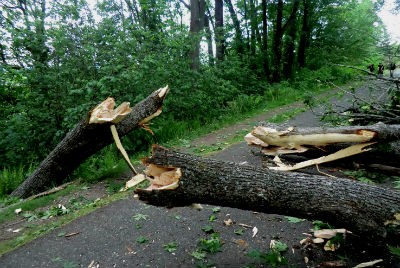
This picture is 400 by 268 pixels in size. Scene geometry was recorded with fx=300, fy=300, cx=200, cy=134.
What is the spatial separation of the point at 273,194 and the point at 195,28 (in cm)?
810

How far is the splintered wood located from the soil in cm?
59

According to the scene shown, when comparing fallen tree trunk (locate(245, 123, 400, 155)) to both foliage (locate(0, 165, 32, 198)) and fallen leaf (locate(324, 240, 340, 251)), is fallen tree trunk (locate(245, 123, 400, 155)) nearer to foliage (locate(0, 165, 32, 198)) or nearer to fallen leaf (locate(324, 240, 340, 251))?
fallen leaf (locate(324, 240, 340, 251))

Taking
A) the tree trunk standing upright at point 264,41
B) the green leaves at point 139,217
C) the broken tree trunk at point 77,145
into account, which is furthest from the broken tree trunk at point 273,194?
the tree trunk standing upright at point 264,41

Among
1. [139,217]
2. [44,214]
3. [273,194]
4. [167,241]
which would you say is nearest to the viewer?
[273,194]

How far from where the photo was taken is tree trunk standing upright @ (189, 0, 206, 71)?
7.43 m

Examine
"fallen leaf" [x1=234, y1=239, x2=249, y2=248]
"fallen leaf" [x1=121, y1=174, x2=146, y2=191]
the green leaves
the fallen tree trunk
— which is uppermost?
the fallen tree trunk

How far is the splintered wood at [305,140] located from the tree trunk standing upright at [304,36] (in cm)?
1072

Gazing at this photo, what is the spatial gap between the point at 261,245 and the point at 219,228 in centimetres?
48

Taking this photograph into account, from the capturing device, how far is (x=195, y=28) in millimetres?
9375

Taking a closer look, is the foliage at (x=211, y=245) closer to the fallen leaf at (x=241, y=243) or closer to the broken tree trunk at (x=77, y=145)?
the fallen leaf at (x=241, y=243)

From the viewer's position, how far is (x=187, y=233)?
2.86 meters

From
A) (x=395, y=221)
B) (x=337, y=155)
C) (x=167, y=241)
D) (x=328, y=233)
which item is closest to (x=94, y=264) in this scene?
(x=167, y=241)

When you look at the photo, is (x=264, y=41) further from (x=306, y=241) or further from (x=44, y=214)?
(x=306, y=241)

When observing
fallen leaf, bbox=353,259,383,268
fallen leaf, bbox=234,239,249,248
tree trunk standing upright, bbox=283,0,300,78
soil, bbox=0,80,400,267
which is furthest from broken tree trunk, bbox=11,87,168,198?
Answer: tree trunk standing upright, bbox=283,0,300,78
